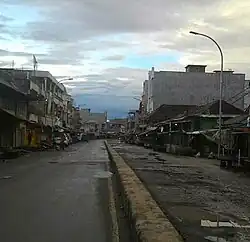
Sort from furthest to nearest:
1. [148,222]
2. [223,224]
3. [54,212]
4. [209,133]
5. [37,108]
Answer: [37,108], [209,133], [54,212], [223,224], [148,222]

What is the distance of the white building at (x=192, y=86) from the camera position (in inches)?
3812

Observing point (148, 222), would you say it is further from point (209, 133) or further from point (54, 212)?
point (209, 133)

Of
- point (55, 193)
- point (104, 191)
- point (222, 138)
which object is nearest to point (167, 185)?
point (104, 191)

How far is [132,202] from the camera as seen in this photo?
10.8 m

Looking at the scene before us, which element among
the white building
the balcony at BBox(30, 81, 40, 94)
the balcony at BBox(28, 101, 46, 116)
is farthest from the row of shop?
the white building

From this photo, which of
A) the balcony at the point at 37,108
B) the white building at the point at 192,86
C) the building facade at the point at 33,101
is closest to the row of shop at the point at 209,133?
the building facade at the point at 33,101

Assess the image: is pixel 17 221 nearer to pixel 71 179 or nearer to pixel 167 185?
pixel 167 185

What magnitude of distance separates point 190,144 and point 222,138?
65.9 ft

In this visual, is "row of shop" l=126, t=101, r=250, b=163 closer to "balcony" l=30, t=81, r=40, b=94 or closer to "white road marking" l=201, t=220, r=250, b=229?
"balcony" l=30, t=81, r=40, b=94

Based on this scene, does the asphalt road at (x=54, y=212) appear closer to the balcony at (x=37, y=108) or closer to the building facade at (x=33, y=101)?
the building facade at (x=33, y=101)

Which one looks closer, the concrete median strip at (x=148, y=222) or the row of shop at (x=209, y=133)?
the concrete median strip at (x=148, y=222)

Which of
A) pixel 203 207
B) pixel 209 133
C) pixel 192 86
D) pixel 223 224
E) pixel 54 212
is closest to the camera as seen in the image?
pixel 223 224

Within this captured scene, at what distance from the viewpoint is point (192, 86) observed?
321ft

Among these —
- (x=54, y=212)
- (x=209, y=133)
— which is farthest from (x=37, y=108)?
(x=54, y=212)
